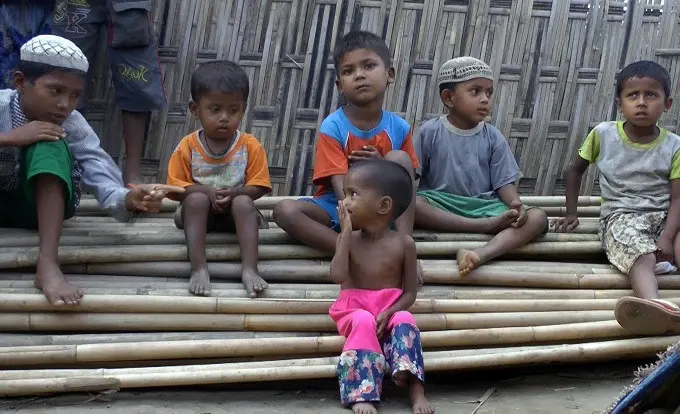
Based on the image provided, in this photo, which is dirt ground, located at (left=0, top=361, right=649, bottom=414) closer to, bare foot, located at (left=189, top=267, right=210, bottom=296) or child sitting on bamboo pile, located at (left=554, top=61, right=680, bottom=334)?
bare foot, located at (left=189, top=267, right=210, bottom=296)

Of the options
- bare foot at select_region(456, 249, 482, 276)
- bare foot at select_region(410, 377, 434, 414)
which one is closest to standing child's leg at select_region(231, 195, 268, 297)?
bare foot at select_region(410, 377, 434, 414)

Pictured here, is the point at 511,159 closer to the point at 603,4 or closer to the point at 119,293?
the point at 603,4

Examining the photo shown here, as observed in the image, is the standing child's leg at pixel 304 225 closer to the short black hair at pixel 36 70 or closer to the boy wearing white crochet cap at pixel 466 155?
the boy wearing white crochet cap at pixel 466 155

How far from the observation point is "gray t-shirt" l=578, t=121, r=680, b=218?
4.53m

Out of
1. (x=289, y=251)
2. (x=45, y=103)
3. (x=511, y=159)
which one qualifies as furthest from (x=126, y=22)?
(x=511, y=159)

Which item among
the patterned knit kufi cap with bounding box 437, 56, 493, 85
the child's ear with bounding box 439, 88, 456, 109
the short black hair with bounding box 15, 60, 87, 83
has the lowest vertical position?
the short black hair with bounding box 15, 60, 87, 83

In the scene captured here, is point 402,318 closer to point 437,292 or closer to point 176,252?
point 437,292

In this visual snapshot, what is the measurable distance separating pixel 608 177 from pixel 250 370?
2093mm

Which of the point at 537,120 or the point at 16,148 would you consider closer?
the point at 16,148

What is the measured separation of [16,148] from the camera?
3887 mm

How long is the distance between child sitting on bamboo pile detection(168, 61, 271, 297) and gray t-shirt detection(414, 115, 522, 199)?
909mm

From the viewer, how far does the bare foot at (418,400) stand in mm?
3363

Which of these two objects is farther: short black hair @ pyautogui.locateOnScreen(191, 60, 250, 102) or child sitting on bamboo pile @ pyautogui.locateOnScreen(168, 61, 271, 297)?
short black hair @ pyautogui.locateOnScreen(191, 60, 250, 102)

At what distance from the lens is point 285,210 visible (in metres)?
4.15
